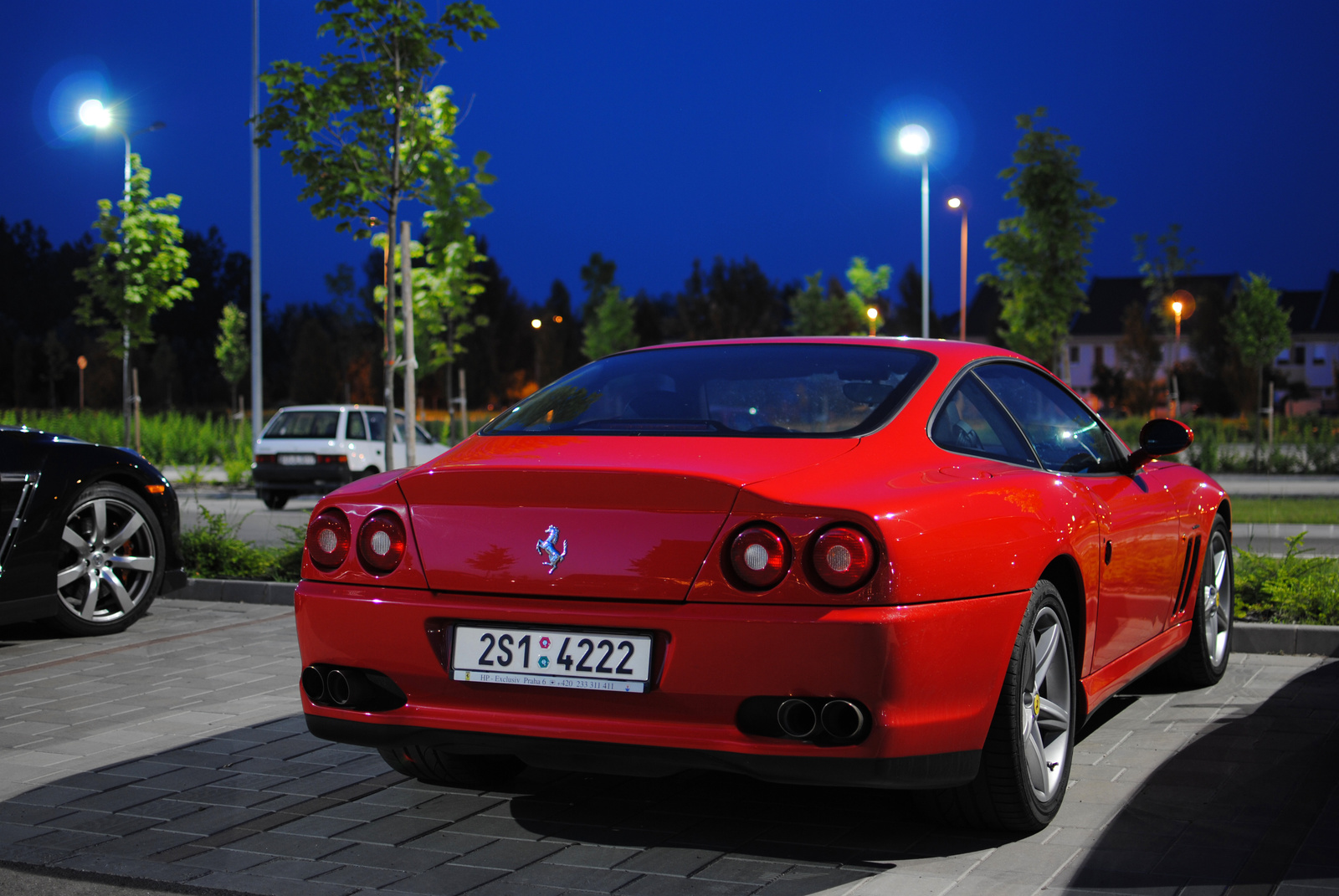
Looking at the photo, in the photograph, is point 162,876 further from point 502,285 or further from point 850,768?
point 502,285

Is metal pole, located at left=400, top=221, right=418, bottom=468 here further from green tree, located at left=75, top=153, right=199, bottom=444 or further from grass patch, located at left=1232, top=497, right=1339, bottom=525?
green tree, located at left=75, top=153, right=199, bottom=444

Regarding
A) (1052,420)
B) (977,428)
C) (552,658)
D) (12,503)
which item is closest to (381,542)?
(552,658)

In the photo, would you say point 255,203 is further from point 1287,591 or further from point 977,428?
point 977,428

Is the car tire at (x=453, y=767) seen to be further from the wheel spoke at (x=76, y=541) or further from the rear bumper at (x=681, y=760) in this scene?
the wheel spoke at (x=76, y=541)

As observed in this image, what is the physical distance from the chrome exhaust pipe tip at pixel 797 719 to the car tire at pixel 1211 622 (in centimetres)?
309

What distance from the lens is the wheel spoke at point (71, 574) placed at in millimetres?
7180

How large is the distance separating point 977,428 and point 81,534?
5260 mm

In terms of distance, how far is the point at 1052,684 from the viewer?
4043 mm

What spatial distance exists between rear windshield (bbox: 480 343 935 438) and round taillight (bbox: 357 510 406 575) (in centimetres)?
66

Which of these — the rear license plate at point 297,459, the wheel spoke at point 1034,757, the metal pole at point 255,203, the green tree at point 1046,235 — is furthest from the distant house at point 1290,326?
the wheel spoke at point 1034,757

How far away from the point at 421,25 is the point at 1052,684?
35.8ft

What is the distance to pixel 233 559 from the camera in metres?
9.89

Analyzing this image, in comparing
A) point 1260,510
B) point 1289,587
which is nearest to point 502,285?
point 1260,510

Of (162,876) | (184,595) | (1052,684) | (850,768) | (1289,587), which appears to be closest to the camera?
(850,768)
